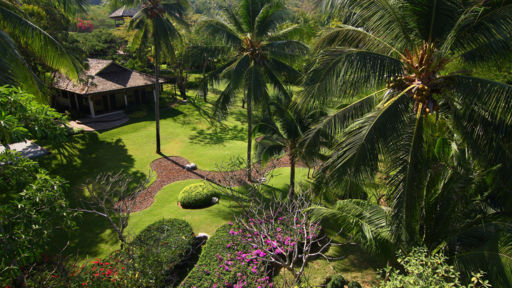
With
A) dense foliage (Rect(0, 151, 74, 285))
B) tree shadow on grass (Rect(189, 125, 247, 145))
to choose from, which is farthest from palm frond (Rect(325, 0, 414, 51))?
tree shadow on grass (Rect(189, 125, 247, 145))

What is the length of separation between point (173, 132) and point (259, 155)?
1330 centimetres

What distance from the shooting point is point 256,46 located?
1570 cm

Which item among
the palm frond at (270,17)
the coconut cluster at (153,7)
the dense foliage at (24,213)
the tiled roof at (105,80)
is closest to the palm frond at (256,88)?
the palm frond at (270,17)

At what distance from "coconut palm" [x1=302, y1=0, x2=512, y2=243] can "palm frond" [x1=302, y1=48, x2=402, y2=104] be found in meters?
0.02

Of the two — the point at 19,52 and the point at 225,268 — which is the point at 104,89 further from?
the point at 225,268

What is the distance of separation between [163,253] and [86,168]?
36.0 feet

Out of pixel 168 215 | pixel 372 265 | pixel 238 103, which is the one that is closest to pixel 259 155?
pixel 168 215

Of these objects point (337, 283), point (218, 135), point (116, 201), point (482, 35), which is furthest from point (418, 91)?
point (218, 135)

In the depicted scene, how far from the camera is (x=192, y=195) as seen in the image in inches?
589

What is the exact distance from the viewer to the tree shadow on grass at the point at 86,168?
1229 cm

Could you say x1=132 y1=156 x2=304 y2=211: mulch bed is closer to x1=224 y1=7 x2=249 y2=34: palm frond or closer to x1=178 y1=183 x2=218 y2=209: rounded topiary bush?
x1=178 y1=183 x2=218 y2=209: rounded topiary bush

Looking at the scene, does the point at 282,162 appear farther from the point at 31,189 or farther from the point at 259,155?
the point at 31,189

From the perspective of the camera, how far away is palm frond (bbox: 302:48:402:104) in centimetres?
680

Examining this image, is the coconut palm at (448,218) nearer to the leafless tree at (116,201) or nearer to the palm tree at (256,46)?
the leafless tree at (116,201)
